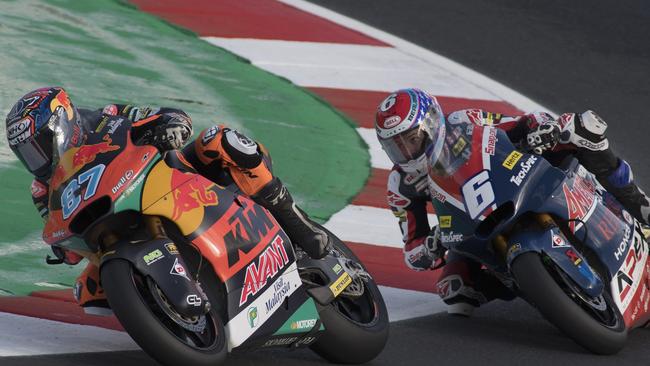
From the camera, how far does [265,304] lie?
553 cm

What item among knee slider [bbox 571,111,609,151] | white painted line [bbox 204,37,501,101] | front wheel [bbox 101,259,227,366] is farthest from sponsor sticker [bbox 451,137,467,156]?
white painted line [bbox 204,37,501,101]

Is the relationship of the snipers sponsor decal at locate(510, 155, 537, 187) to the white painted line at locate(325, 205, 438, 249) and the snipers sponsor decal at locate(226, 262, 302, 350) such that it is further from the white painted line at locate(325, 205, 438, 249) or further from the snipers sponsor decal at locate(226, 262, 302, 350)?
the white painted line at locate(325, 205, 438, 249)

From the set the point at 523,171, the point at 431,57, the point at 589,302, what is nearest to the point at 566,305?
the point at 589,302

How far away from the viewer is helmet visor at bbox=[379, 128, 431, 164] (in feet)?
20.1

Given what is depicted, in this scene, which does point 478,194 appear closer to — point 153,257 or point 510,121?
point 510,121

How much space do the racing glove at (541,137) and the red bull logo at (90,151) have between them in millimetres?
2173

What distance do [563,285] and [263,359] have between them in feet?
4.51

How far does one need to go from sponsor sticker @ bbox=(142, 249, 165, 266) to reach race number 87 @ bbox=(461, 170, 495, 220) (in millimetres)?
1642

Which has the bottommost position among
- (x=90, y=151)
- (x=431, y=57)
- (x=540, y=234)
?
(x=431, y=57)

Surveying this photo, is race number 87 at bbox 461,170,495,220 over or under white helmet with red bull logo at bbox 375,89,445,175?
under

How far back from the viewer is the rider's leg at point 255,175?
557 cm

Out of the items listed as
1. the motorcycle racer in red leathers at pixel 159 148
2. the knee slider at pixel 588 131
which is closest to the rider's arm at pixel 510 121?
the knee slider at pixel 588 131

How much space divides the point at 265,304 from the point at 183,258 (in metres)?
0.40

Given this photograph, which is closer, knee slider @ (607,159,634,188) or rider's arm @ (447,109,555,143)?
rider's arm @ (447,109,555,143)
